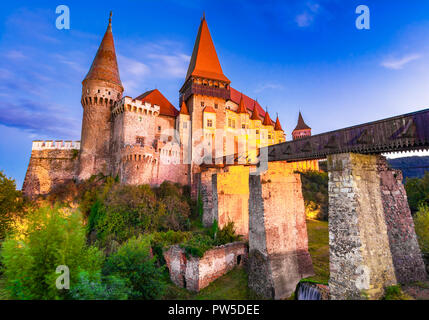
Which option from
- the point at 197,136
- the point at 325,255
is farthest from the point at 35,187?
the point at 325,255

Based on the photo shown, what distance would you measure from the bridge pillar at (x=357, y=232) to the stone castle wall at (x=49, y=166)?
97.5 ft

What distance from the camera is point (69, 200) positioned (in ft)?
72.7

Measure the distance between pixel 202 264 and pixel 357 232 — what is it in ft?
31.9

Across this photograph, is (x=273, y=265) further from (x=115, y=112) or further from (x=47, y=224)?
(x=115, y=112)

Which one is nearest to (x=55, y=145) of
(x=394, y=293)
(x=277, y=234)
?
(x=277, y=234)

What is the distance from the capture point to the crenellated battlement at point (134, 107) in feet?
86.9

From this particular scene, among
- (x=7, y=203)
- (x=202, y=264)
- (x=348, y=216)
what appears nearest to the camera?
(x=348, y=216)

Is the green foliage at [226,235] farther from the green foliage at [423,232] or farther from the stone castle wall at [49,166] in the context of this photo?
the stone castle wall at [49,166]

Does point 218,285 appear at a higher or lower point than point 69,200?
lower

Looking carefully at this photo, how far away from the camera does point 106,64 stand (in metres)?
28.5

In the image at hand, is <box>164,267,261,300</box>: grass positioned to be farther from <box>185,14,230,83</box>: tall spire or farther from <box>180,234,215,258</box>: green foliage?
<box>185,14,230,83</box>: tall spire

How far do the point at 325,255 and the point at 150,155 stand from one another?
20.2 metres

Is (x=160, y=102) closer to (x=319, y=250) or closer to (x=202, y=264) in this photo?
(x=202, y=264)

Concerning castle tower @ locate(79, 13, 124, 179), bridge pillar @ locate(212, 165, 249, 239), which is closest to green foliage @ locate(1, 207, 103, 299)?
bridge pillar @ locate(212, 165, 249, 239)
